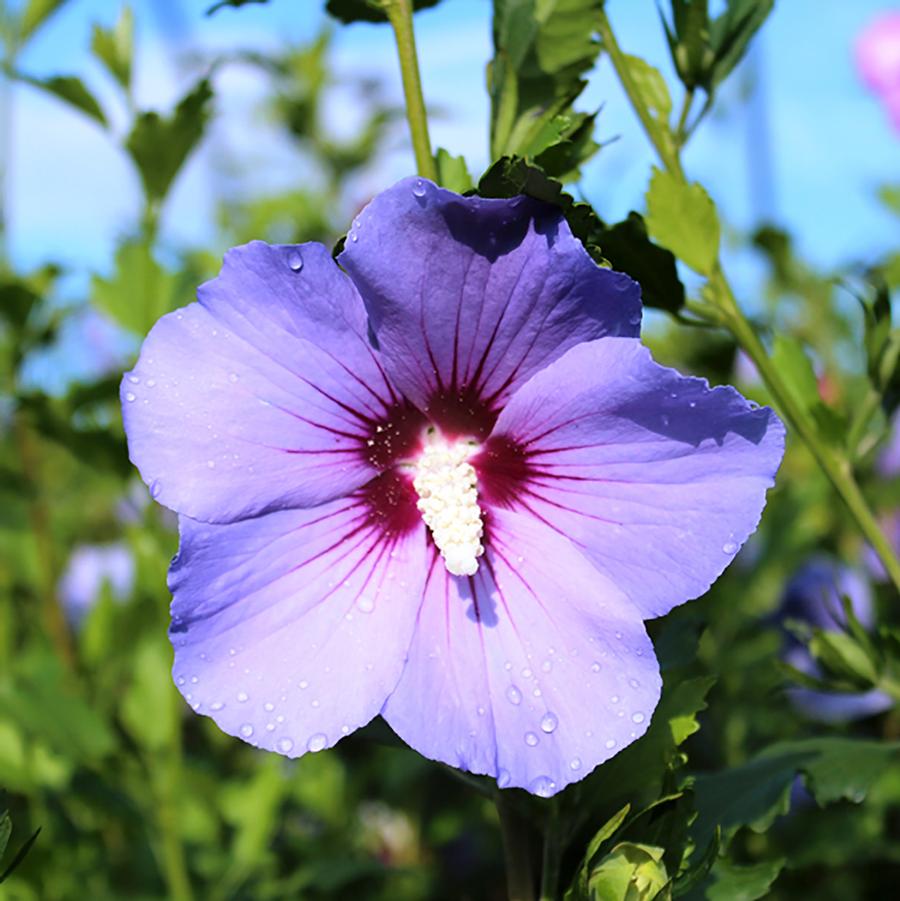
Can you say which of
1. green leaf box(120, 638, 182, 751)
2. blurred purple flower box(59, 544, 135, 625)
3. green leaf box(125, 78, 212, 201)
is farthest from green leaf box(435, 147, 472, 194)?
blurred purple flower box(59, 544, 135, 625)

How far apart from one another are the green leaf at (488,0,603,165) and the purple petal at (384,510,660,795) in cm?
34

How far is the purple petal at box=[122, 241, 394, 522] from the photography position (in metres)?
0.81

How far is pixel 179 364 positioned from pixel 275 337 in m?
0.07

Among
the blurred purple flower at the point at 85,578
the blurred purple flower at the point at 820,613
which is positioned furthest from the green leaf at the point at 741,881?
the blurred purple flower at the point at 85,578

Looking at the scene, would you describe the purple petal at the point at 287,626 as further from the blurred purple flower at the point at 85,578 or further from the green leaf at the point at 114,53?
the blurred purple flower at the point at 85,578

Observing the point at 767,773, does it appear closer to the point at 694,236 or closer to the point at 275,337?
the point at 694,236

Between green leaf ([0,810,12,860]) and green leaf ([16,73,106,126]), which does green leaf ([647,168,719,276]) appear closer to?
green leaf ([0,810,12,860])

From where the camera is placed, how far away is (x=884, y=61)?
11.3 ft

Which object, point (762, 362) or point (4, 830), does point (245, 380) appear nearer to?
point (4, 830)

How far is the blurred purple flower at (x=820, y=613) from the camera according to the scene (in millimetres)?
2332

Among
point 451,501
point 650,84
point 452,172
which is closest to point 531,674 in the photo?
point 451,501

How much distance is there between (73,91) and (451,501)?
1.04 meters

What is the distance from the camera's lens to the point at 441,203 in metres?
0.78

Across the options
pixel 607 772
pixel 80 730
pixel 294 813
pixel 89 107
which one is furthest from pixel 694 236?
pixel 294 813
